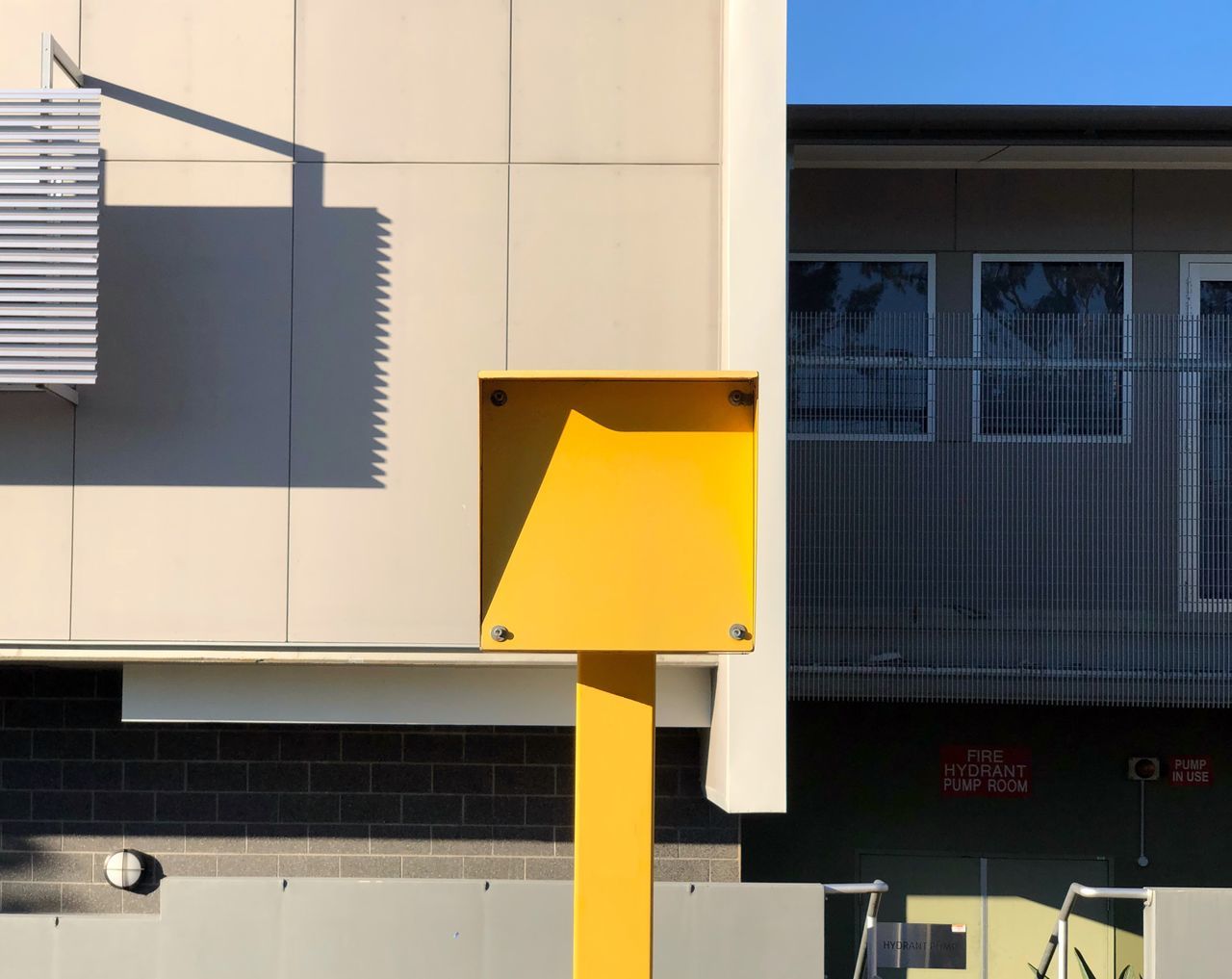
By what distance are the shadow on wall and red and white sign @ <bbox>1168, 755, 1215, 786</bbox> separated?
304 inches

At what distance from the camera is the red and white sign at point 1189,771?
10.4 metres

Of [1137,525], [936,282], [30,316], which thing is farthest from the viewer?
[936,282]

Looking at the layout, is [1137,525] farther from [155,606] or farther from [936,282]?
[155,606]

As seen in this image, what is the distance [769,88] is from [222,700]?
14.7ft

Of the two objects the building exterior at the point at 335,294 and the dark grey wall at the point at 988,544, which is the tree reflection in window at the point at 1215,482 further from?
the building exterior at the point at 335,294

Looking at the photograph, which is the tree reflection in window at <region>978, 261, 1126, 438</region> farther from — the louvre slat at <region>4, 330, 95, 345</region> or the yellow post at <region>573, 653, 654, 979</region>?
the yellow post at <region>573, 653, 654, 979</region>

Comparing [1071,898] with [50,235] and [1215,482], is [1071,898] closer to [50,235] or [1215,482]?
[1215,482]

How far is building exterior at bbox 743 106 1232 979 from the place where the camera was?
8.84 meters

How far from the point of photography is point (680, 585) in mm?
2250

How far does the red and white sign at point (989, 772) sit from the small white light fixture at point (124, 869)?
6.56 metres

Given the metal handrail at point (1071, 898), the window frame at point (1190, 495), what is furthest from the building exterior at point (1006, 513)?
the metal handrail at point (1071, 898)

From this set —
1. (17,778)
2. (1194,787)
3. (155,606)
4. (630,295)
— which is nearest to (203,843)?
(17,778)

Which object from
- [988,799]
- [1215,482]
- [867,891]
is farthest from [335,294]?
[988,799]

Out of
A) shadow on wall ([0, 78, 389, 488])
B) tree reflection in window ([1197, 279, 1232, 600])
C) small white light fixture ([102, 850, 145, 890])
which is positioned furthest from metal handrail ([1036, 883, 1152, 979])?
small white light fixture ([102, 850, 145, 890])
